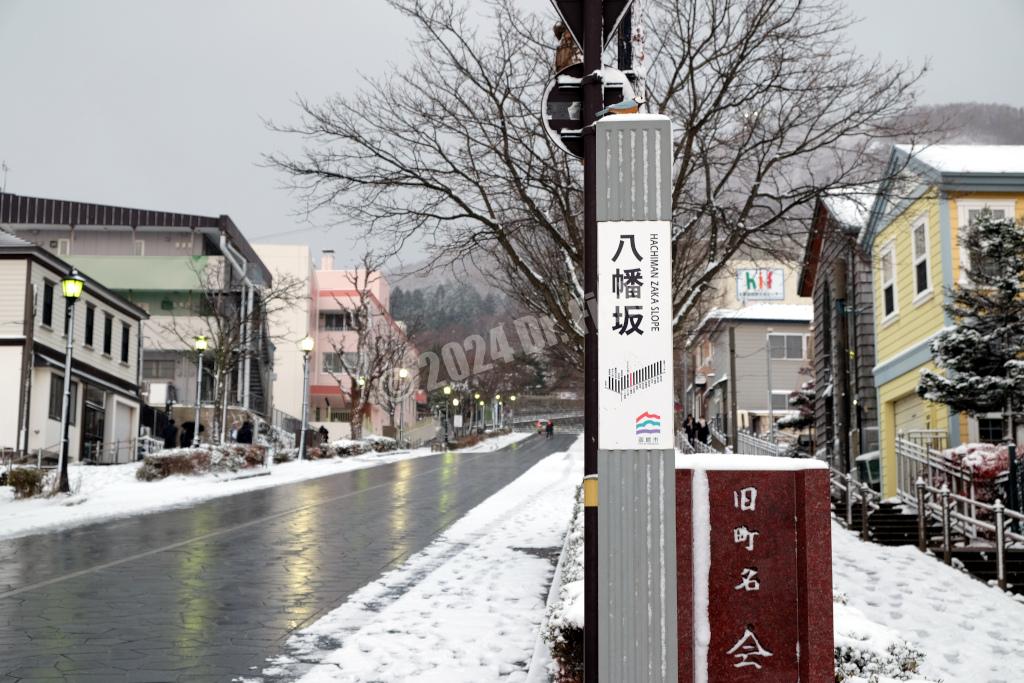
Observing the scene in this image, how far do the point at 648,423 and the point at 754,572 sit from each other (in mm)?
1427

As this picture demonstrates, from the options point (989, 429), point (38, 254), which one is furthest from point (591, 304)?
point (38, 254)

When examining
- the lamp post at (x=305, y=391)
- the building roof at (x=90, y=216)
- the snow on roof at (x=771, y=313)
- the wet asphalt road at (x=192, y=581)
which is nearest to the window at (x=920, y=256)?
the wet asphalt road at (x=192, y=581)

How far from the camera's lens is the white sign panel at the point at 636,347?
5.00m

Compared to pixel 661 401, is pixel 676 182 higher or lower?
higher

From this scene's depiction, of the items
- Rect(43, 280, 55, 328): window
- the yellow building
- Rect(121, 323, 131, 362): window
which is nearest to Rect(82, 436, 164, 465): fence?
Rect(121, 323, 131, 362): window

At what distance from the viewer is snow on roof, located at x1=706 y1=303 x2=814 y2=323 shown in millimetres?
50531

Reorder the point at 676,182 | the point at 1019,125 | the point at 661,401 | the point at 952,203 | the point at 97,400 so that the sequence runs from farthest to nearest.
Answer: the point at 1019,125, the point at 97,400, the point at 952,203, the point at 676,182, the point at 661,401

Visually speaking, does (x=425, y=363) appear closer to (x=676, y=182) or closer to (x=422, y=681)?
(x=676, y=182)

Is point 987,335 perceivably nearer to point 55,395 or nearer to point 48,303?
point 55,395

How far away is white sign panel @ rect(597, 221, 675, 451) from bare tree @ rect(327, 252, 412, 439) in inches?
1208

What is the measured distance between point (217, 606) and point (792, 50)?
35.0ft

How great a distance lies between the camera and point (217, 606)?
10.3 meters

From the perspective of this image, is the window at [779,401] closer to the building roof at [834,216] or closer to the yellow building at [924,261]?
the building roof at [834,216]

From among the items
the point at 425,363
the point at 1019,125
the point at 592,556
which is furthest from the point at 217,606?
the point at 1019,125
